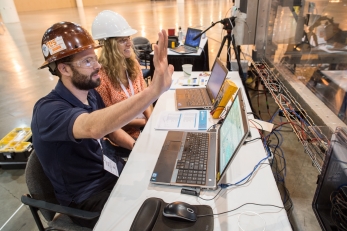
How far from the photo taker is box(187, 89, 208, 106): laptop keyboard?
1.72 metres

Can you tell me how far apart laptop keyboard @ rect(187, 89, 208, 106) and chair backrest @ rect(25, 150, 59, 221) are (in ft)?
3.39

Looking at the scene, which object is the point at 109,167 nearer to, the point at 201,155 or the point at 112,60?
the point at 201,155

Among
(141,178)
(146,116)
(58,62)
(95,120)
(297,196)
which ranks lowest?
(297,196)

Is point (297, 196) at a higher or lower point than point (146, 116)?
lower

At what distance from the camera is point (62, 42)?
1.14 m

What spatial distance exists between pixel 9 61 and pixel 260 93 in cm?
603

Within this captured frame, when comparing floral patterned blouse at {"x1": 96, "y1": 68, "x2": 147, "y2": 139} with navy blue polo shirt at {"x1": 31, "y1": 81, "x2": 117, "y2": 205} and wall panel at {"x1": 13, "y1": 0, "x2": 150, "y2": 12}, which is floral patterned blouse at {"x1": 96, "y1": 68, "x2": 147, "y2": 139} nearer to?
navy blue polo shirt at {"x1": 31, "y1": 81, "x2": 117, "y2": 205}

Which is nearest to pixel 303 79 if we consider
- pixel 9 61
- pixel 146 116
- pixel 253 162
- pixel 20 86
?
pixel 253 162

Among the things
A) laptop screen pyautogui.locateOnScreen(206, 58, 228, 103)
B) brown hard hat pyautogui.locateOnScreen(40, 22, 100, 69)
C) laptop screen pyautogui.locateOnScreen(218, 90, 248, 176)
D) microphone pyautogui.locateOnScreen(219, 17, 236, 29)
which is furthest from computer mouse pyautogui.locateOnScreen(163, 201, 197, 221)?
microphone pyautogui.locateOnScreen(219, 17, 236, 29)

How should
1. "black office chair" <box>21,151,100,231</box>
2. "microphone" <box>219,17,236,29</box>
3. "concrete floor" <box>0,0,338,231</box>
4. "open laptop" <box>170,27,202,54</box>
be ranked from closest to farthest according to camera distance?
1. "black office chair" <box>21,151,100,231</box>
2. "concrete floor" <box>0,0,338,231</box>
3. "microphone" <box>219,17,236,29</box>
4. "open laptop" <box>170,27,202,54</box>

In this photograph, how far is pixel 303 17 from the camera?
2.28 metres

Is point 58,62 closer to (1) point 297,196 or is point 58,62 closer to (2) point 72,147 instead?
(2) point 72,147

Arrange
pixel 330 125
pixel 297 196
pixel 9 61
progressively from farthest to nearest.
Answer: pixel 9 61
pixel 297 196
pixel 330 125

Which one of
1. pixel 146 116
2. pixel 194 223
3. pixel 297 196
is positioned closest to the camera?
pixel 194 223
